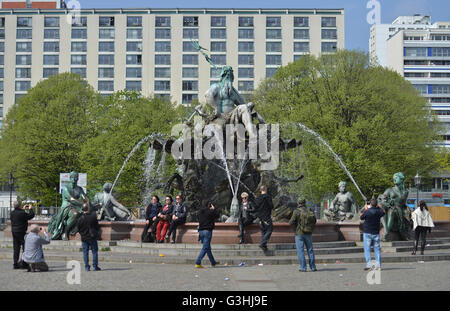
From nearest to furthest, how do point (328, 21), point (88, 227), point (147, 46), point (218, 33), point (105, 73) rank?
point (88, 227), point (105, 73), point (147, 46), point (218, 33), point (328, 21)

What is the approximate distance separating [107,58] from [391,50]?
167 ft

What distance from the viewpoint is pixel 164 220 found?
16.3 metres

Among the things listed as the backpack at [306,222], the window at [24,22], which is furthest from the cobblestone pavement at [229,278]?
the window at [24,22]

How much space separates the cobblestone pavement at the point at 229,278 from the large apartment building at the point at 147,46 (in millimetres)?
72039

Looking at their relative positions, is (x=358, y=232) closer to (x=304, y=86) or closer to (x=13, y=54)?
(x=304, y=86)

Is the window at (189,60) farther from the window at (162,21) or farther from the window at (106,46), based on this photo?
the window at (106,46)

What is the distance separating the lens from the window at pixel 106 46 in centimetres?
8538

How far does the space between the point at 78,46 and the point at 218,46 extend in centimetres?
1954

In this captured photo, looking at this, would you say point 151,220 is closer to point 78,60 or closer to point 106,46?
point 106,46

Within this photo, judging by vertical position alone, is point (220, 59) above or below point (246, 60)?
above

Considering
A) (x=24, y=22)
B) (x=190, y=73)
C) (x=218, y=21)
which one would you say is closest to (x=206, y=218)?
(x=190, y=73)

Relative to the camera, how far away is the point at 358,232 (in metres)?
18.3

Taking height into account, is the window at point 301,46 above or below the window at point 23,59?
above

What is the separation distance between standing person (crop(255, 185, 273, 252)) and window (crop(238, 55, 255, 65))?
72028mm
